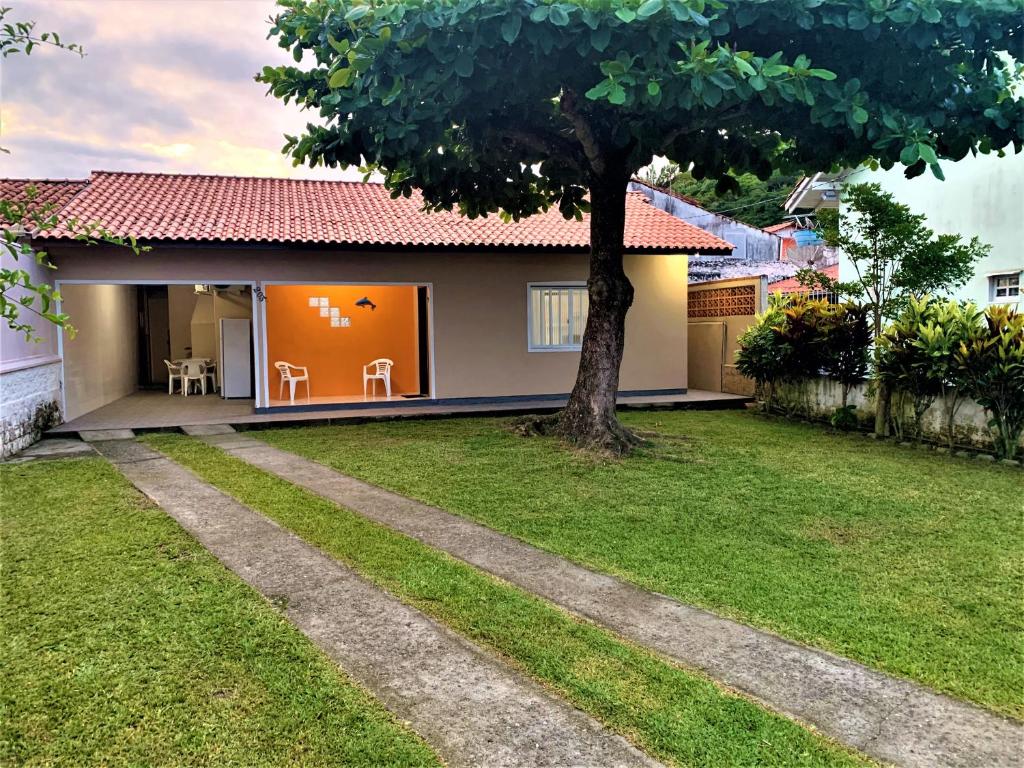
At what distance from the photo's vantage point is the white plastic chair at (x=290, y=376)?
13703 millimetres

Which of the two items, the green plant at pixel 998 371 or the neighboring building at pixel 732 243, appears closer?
the green plant at pixel 998 371

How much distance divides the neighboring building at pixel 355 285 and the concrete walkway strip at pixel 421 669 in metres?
7.75

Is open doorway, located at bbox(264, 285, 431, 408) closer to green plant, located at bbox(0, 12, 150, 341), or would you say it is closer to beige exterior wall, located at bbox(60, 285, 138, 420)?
beige exterior wall, located at bbox(60, 285, 138, 420)

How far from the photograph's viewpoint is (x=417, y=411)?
1253cm

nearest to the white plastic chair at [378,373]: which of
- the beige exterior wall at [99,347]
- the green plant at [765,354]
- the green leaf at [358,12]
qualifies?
the beige exterior wall at [99,347]

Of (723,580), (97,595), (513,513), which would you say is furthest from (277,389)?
(723,580)

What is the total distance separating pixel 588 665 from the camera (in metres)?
3.32

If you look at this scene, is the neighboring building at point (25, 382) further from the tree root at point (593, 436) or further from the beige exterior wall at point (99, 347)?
the tree root at point (593, 436)

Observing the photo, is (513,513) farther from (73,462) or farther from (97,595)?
(73,462)

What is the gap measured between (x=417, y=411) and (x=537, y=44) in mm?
7380

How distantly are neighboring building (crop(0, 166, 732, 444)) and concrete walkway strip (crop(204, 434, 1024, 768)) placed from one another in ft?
27.5

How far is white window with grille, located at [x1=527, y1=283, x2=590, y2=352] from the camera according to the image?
13.9 metres

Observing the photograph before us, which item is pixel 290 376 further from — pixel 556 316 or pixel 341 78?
pixel 341 78

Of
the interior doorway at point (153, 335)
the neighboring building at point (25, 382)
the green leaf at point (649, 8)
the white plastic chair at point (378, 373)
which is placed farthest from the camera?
the interior doorway at point (153, 335)
